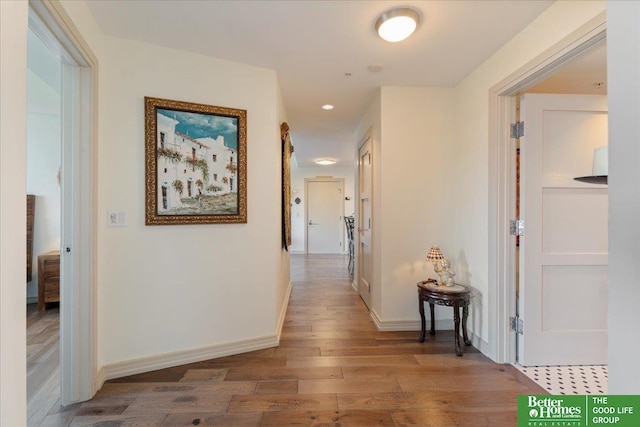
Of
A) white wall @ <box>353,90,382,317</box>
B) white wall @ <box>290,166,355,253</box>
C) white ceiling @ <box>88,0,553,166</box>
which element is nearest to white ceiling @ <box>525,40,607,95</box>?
white ceiling @ <box>88,0,553,166</box>

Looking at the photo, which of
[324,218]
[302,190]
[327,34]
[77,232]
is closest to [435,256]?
[327,34]

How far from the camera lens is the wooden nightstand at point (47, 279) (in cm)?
320

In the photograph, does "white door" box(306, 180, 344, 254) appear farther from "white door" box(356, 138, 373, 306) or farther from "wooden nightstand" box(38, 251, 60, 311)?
"wooden nightstand" box(38, 251, 60, 311)

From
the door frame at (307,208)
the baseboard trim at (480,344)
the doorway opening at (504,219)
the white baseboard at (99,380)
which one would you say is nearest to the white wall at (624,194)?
the doorway opening at (504,219)

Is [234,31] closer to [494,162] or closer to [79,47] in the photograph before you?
[79,47]

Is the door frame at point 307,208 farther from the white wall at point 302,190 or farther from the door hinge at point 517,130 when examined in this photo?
the door hinge at point 517,130

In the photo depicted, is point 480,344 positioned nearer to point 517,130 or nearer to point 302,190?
point 517,130

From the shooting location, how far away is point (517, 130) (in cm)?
221

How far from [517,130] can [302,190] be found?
6.29 m

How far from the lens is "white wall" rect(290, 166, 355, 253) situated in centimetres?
814


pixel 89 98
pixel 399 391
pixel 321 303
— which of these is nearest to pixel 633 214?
pixel 399 391

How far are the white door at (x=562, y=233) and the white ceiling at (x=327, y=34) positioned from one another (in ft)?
2.17

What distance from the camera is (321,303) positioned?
3740 millimetres

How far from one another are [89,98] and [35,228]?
9.02 ft
